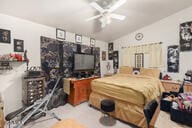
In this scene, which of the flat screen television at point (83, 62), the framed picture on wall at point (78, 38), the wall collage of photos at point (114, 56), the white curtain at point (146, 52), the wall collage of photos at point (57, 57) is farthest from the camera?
the wall collage of photos at point (114, 56)

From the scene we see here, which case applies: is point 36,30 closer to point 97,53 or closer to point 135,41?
point 97,53

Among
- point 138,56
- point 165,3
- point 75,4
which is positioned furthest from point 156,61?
point 75,4

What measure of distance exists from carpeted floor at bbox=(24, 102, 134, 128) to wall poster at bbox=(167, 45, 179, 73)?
2620mm

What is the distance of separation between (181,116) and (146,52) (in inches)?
148

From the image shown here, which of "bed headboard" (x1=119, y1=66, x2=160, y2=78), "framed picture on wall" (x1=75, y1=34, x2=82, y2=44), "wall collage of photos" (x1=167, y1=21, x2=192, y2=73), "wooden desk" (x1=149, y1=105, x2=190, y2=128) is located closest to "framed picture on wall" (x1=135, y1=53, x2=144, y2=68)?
"bed headboard" (x1=119, y1=66, x2=160, y2=78)

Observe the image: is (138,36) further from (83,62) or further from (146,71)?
(83,62)

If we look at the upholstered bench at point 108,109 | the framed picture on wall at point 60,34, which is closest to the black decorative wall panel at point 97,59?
the framed picture on wall at point 60,34

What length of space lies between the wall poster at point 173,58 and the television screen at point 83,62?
257 cm

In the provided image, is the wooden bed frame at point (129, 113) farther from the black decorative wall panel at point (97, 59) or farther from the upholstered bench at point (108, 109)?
the black decorative wall panel at point (97, 59)

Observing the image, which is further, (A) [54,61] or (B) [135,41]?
(B) [135,41]

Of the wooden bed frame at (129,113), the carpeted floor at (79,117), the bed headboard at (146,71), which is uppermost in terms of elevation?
the bed headboard at (146,71)

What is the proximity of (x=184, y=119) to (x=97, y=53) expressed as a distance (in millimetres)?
4120

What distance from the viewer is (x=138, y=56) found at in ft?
15.5

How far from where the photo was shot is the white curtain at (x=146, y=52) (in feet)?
13.9
